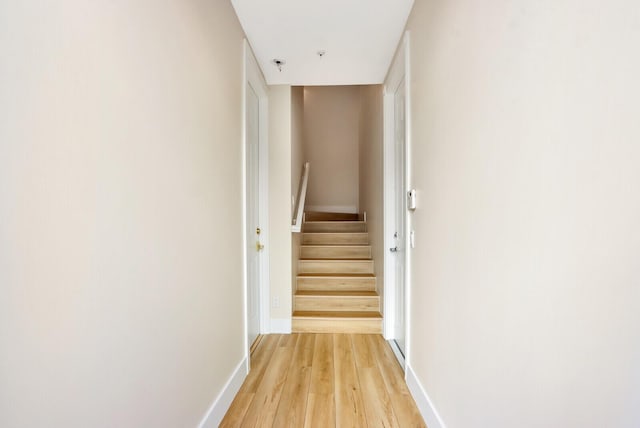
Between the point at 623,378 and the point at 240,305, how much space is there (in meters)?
1.96

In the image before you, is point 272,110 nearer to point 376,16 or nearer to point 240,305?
point 376,16

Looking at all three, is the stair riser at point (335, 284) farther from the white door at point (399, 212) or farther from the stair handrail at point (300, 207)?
the white door at point (399, 212)

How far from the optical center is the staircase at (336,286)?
10.6 feet

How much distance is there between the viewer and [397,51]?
2469mm

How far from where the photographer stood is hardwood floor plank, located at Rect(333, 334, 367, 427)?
1.85 metres

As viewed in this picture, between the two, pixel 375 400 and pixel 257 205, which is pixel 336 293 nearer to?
pixel 257 205

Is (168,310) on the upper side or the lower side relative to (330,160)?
lower

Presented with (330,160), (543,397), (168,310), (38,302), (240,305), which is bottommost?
(240,305)

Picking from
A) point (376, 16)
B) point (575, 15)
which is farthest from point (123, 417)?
point (376, 16)

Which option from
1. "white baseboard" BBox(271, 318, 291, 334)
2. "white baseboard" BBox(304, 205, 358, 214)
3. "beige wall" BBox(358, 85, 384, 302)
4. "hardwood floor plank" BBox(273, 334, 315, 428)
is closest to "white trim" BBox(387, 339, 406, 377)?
"beige wall" BBox(358, 85, 384, 302)

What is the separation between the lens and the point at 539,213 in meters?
0.84

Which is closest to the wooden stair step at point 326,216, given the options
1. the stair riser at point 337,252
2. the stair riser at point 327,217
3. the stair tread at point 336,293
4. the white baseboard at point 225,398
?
the stair riser at point 327,217

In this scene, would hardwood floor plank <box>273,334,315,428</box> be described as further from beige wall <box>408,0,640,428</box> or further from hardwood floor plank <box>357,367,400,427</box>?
beige wall <box>408,0,640,428</box>

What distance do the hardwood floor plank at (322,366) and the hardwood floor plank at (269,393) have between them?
208 millimetres
